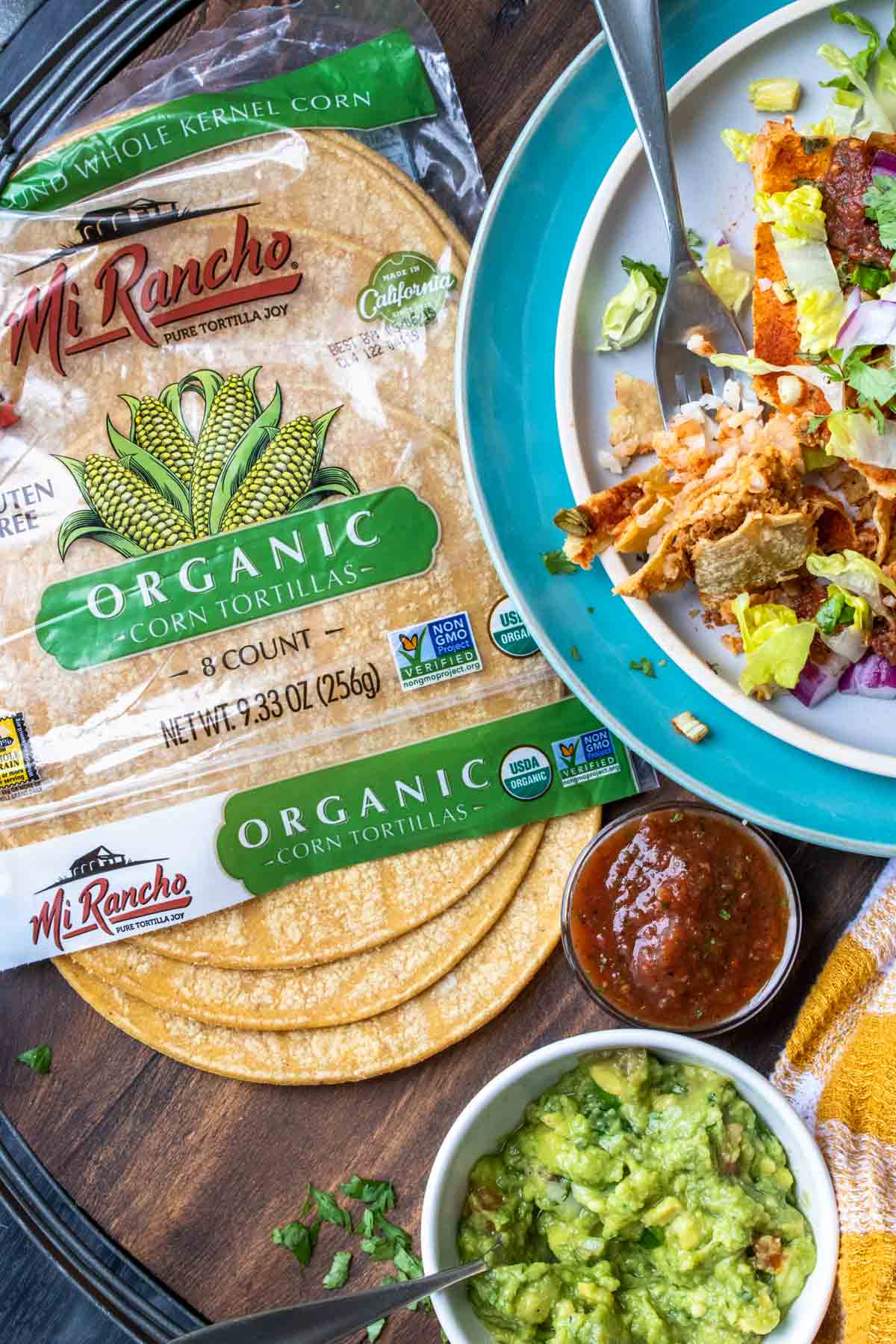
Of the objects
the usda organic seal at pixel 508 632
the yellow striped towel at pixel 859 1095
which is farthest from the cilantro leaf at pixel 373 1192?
the usda organic seal at pixel 508 632

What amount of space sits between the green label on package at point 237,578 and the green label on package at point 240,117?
2.66 feet

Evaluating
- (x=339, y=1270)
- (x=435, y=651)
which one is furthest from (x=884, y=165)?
(x=339, y=1270)

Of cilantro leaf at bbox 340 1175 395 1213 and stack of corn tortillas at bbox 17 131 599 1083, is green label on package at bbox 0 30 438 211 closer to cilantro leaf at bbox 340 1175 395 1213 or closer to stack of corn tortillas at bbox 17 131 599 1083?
stack of corn tortillas at bbox 17 131 599 1083

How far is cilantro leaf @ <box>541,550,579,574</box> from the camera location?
204 cm

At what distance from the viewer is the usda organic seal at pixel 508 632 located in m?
2.20

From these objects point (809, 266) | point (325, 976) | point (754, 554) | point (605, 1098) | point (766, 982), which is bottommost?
point (605, 1098)

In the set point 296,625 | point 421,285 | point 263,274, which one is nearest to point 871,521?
point 421,285

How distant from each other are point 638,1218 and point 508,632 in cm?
119

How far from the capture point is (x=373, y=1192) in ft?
7.26

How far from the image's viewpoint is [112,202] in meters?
2.22

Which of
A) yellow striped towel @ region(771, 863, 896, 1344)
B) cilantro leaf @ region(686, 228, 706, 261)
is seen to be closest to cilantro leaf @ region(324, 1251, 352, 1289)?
yellow striped towel @ region(771, 863, 896, 1344)

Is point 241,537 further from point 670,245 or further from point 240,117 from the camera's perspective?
point 670,245

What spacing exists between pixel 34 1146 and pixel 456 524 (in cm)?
168

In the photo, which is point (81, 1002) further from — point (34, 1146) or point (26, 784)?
point (26, 784)
